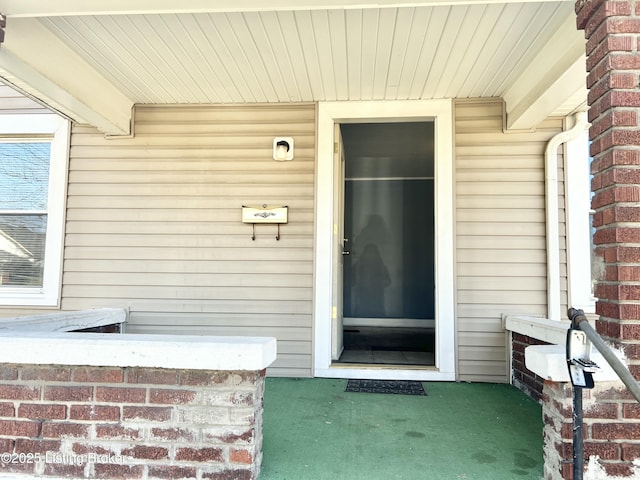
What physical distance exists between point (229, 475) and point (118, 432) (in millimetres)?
501

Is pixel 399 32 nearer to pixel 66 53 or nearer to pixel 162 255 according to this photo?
pixel 66 53

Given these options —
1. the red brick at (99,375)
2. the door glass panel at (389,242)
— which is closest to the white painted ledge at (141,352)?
the red brick at (99,375)

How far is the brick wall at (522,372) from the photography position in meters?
2.81

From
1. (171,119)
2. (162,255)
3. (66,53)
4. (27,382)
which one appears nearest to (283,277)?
(162,255)

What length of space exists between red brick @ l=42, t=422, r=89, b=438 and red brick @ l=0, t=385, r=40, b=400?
13cm

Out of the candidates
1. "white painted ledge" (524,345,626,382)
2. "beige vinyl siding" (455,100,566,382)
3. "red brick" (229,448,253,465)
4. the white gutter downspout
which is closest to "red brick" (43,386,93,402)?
"red brick" (229,448,253,465)

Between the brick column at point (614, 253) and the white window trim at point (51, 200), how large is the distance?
3775mm

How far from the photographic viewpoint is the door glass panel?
20.9 ft

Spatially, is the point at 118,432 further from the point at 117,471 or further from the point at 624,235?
the point at 624,235

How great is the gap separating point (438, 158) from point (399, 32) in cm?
118

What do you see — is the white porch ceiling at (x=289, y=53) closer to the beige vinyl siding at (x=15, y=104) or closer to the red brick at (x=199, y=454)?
the beige vinyl siding at (x=15, y=104)

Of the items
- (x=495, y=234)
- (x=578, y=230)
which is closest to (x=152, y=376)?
(x=495, y=234)

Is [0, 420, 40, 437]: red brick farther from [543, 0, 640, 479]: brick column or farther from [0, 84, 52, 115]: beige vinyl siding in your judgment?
[0, 84, 52, 115]: beige vinyl siding

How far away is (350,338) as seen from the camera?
5.23m
